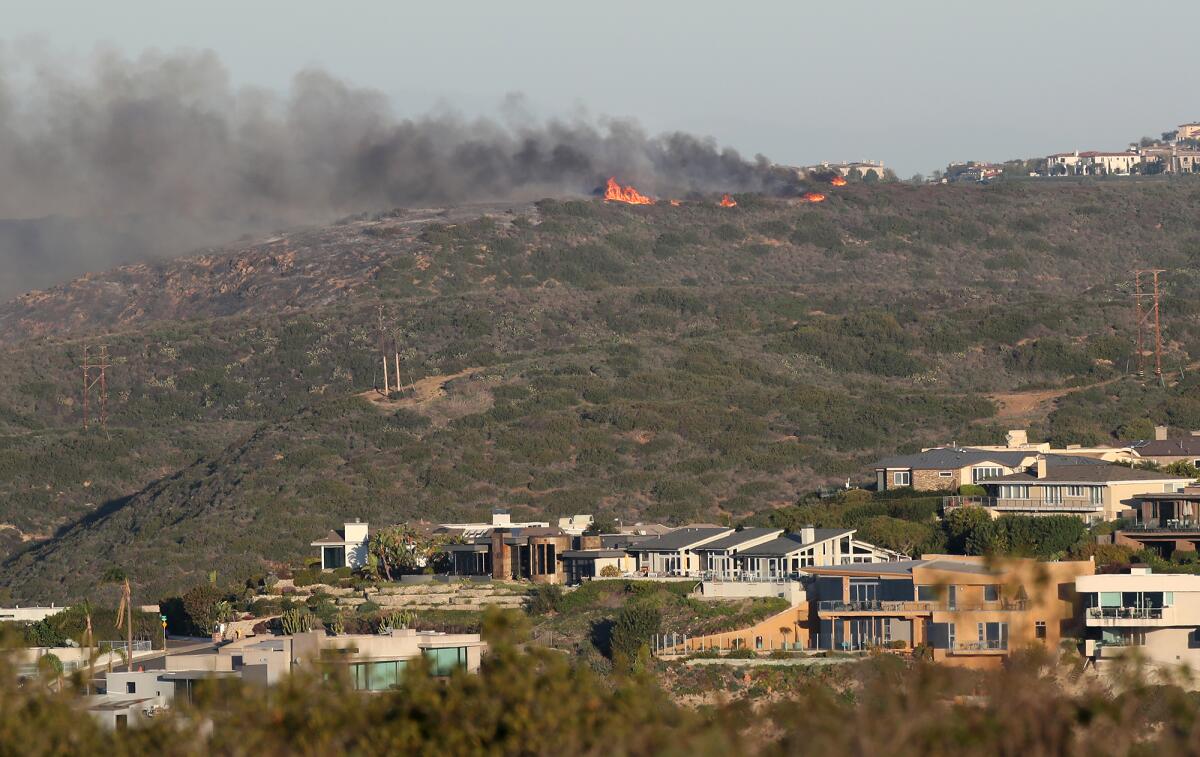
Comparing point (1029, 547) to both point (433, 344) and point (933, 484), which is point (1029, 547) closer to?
point (933, 484)

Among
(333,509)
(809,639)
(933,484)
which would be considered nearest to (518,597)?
(809,639)

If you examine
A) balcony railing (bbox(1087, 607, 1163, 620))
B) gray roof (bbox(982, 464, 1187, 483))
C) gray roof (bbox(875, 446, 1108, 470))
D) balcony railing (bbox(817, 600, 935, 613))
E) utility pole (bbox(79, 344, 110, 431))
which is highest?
utility pole (bbox(79, 344, 110, 431))

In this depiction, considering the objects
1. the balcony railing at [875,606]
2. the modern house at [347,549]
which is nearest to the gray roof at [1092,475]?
the balcony railing at [875,606]

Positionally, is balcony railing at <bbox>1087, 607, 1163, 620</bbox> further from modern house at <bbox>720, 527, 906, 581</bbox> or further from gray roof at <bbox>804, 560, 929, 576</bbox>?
modern house at <bbox>720, 527, 906, 581</bbox>

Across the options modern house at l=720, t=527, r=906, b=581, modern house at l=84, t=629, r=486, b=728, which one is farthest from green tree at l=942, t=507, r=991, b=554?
modern house at l=84, t=629, r=486, b=728

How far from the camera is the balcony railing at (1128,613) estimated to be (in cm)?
7419

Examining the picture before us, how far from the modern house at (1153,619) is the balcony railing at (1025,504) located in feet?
55.6

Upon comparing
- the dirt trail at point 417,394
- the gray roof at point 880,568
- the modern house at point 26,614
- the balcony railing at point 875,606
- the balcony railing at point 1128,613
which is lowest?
the modern house at point 26,614

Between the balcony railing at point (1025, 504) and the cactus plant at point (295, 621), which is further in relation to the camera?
the balcony railing at point (1025, 504)

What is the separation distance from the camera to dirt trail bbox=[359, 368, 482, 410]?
157500 mm

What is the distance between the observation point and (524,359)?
17462 cm

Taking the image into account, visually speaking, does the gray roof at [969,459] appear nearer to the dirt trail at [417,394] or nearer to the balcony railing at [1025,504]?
the balcony railing at [1025,504]

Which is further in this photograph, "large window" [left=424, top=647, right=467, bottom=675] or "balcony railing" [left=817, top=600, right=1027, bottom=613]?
"balcony railing" [left=817, top=600, right=1027, bottom=613]

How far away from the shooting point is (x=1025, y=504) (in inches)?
3681
